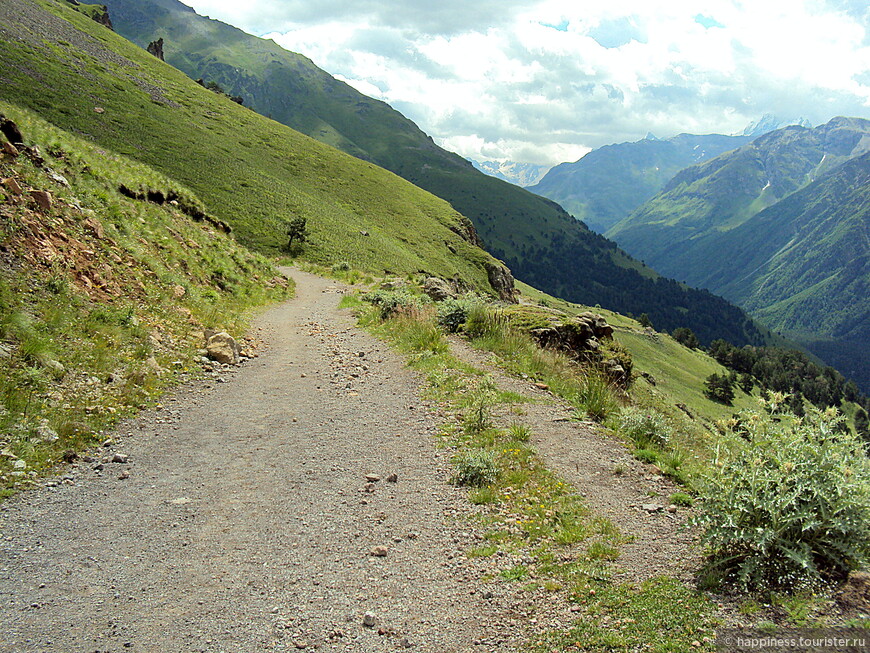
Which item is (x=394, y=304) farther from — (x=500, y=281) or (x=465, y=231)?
(x=465, y=231)

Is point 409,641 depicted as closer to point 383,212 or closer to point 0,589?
point 0,589

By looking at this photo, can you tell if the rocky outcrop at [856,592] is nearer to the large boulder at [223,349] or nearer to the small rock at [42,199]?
the large boulder at [223,349]

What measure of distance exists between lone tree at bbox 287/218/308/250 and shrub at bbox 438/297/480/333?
32.9m

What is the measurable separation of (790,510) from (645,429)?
3.97 meters

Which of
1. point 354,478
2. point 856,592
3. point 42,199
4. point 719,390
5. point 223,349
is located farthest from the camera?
point 719,390

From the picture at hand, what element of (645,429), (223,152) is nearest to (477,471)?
(645,429)

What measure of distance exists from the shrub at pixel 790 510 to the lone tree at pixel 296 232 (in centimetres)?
4469

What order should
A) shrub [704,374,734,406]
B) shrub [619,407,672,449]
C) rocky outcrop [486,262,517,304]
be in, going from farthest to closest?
shrub [704,374,734,406]
rocky outcrop [486,262,517,304]
shrub [619,407,672,449]

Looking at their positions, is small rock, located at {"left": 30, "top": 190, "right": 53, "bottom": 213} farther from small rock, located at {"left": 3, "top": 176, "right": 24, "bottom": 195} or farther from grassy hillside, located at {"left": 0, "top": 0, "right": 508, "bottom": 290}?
grassy hillside, located at {"left": 0, "top": 0, "right": 508, "bottom": 290}

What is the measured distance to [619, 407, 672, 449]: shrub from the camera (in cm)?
812

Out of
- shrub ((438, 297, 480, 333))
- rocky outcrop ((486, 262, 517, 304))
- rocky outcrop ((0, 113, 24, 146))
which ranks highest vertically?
rocky outcrop ((486, 262, 517, 304))

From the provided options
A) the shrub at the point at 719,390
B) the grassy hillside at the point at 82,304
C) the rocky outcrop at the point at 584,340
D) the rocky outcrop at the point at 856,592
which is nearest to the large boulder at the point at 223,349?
the grassy hillside at the point at 82,304

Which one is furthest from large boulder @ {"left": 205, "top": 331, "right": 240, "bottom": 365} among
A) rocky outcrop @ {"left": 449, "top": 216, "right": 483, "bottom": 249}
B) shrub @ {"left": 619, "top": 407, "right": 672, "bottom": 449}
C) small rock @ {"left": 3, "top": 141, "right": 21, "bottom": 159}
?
rocky outcrop @ {"left": 449, "top": 216, "right": 483, "bottom": 249}

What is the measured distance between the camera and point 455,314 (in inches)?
629
